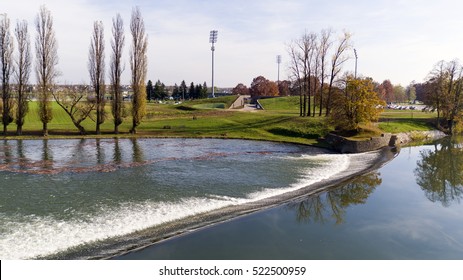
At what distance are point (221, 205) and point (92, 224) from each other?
18.4ft

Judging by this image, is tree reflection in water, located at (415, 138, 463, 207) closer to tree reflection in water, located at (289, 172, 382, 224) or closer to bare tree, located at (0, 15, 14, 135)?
tree reflection in water, located at (289, 172, 382, 224)

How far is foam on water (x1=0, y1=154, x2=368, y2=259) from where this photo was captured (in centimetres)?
1166

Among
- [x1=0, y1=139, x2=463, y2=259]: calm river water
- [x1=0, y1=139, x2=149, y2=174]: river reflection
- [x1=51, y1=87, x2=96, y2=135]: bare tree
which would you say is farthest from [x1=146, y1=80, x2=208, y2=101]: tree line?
[x1=0, y1=139, x2=463, y2=259]: calm river water

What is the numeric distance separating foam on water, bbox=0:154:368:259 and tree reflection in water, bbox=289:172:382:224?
201 centimetres

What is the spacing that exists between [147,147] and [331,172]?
54.0 feet

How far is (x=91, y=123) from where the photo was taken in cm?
4450

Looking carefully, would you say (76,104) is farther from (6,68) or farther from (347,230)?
(347,230)

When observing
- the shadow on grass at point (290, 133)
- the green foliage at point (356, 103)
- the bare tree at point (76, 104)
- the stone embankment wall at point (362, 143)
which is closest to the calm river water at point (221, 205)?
the stone embankment wall at point (362, 143)

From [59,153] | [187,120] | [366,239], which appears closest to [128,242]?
[366,239]

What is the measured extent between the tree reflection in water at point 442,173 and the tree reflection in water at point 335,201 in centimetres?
323

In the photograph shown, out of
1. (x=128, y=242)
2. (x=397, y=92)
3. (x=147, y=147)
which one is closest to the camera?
(x=128, y=242)

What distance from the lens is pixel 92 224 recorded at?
535 inches
